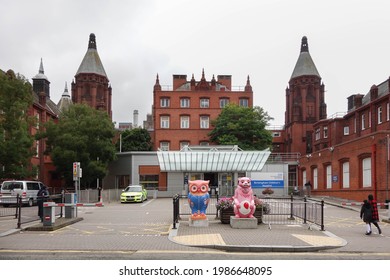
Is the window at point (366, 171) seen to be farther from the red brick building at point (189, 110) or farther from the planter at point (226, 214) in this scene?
the red brick building at point (189, 110)

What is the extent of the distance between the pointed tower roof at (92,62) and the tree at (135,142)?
14.3 m

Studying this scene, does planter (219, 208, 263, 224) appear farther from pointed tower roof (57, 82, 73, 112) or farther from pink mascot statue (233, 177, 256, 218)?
pointed tower roof (57, 82, 73, 112)

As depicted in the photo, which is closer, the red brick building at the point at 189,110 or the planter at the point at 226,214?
the planter at the point at 226,214

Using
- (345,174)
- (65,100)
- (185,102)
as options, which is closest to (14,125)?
(345,174)

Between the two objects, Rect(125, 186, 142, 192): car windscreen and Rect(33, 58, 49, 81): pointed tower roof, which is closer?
Rect(125, 186, 142, 192): car windscreen

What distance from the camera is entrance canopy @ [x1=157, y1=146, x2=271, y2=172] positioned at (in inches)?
1742

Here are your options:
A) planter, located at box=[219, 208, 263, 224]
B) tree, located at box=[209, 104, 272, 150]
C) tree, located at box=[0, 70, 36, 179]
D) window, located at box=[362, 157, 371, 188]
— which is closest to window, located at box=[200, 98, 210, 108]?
tree, located at box=[209, 104, 272, 150]

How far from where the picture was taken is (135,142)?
71.1 meters

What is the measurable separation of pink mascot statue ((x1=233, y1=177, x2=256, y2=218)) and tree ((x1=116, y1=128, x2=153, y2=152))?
55242 mm

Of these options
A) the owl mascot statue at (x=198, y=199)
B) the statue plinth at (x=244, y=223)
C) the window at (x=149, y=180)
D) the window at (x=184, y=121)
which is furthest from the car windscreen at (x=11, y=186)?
the window at (x=184, y=121)

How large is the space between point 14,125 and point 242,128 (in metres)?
33.0

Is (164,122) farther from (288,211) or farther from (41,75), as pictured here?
(288,211)

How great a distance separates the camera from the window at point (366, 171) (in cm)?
3090

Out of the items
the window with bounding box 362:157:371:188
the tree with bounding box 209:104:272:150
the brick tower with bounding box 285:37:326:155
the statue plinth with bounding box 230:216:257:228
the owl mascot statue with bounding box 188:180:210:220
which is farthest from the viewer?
the brick tower with bounding box 285:37:326:155
